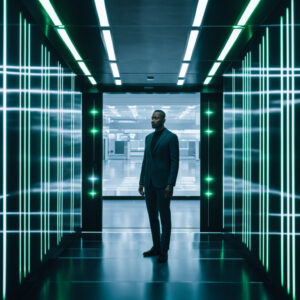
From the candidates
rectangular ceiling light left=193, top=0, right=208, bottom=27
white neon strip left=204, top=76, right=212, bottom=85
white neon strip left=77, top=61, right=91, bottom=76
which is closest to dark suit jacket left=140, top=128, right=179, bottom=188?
rectangular ceiling light left=193, top=0, right=208, bottom=27

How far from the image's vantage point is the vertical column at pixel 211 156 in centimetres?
623

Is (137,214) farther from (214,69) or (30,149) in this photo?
(30,149)

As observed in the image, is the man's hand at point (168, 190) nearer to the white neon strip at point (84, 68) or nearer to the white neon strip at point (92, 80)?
the white neon strip at point (84, 68)

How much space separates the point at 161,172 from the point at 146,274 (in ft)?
3.96

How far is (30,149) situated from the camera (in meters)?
3.40

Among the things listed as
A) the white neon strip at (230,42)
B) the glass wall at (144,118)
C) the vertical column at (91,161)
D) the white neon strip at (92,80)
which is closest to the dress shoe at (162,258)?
the vertical column at (91,161)

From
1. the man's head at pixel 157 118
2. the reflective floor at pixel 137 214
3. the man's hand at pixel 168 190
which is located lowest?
the reflective floor at pixel 137 214

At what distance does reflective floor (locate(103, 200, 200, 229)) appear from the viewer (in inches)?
264

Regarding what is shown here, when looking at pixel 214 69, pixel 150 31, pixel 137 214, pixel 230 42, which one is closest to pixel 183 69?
pixel 214 69

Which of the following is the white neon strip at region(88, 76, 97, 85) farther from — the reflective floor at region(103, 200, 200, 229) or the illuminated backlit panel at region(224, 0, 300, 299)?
the reflective floor at region(103, 200, 200, 229)

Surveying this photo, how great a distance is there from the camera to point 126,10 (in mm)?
3172

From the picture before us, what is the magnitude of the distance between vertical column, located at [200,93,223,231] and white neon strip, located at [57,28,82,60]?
103 inches

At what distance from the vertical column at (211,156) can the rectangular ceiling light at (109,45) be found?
7.49 ft

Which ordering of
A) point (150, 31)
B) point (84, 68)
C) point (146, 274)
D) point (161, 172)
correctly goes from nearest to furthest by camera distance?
point (150, 31), point (146, 274), point (161, 172), point (84, 68)
